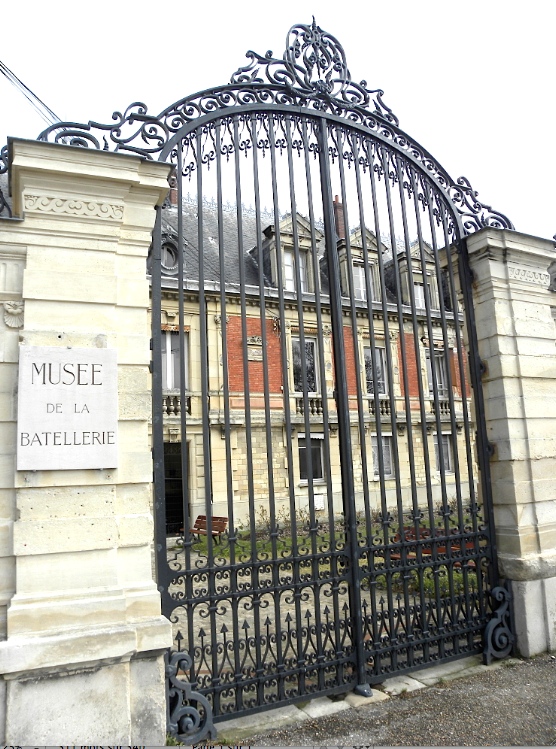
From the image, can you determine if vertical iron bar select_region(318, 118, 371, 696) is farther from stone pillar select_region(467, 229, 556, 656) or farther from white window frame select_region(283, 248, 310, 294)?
white window frame select_region(283, 248, 310, 294)

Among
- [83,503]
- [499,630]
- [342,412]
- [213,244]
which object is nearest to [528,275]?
[342,412]

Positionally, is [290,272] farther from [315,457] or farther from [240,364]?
[315,457]

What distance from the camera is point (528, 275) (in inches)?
221

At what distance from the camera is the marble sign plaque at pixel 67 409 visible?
10.9 ft

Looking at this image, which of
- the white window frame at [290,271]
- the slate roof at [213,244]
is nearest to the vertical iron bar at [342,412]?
the slate roof at [213,244]

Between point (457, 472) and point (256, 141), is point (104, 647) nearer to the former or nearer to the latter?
point (457, 472)

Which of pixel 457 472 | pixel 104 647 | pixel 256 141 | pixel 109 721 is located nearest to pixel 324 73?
pixel 256 141

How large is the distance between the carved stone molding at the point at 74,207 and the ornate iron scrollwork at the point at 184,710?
2927 mm

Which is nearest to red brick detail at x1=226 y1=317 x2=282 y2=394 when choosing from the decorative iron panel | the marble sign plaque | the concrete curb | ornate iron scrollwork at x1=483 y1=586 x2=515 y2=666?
the decorative iron panel

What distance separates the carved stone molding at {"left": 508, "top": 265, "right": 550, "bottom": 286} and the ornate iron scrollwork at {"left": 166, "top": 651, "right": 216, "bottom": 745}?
4473 millimetres

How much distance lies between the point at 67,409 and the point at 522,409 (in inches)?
158

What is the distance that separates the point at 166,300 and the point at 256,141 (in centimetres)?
779

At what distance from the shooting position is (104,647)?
323cm

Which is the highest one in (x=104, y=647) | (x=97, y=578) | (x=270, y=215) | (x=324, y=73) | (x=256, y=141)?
(x=270, y=215)
